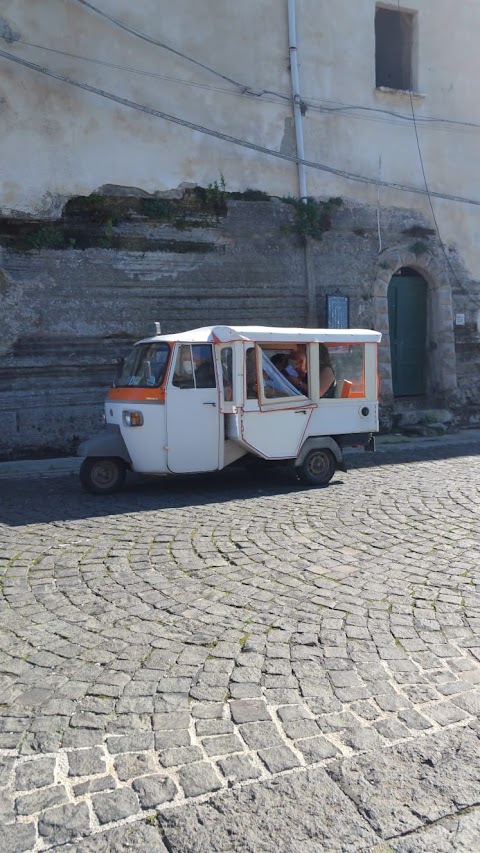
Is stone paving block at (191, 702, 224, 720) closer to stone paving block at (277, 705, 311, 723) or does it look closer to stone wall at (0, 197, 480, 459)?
stone paving block at (277, 705, 311, 723)

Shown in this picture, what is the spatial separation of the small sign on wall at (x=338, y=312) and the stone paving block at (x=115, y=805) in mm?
10784

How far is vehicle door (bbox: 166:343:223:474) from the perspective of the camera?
8.00m

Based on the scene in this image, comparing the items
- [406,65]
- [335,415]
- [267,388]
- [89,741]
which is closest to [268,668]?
[89,741]

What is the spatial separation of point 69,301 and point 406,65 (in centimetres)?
862

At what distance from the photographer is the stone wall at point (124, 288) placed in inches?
425

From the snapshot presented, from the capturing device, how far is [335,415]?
29.0 ft

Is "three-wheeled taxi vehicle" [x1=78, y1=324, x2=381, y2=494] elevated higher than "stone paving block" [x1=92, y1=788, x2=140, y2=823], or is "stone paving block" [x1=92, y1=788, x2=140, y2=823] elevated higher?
"three-wheeled taxi vehicle" [x1=78, y1=324, x2=381, y2=494]

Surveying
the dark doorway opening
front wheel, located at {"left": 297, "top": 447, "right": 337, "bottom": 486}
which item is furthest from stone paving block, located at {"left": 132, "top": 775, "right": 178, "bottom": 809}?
the dark doorway opening

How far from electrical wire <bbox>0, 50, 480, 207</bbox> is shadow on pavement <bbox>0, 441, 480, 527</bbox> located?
18.7 ft

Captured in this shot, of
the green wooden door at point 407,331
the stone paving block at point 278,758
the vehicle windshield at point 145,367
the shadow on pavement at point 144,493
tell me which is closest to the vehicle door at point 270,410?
the shadow on pavement at point 144,493

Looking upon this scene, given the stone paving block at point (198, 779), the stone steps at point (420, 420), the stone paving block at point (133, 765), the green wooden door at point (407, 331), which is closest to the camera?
the stone paving block at point (198, 779)

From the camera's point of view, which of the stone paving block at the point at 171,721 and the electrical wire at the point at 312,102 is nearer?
the stone paving block at the point at 171,721

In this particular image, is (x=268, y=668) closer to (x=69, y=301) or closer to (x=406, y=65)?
(x=69, y=301)

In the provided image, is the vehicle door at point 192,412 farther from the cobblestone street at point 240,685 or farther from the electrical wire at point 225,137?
the electrical wire at point 225,137
